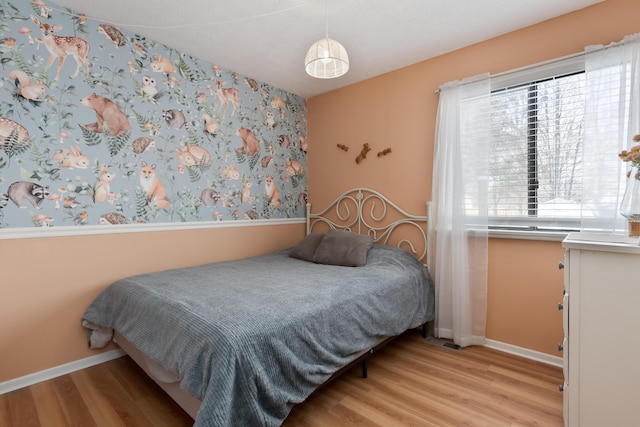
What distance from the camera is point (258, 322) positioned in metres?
1.38

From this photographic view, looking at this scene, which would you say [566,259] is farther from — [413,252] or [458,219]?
[413,252]

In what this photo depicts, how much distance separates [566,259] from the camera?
1.42 metres

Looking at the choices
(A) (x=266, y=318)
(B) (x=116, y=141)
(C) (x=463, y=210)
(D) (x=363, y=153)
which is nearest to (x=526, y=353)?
(C) (x=463, y=210)

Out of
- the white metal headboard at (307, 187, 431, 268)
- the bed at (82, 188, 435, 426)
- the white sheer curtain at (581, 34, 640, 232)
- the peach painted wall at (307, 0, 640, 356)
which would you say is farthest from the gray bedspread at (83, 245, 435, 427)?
the white sheer curtain at (581, 34, 640, 232)

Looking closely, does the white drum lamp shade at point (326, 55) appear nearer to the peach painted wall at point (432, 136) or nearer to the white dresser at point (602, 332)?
the peach painted wall at point (432, 136)

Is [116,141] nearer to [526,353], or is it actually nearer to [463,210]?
[463,210]

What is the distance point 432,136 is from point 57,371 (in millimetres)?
3219

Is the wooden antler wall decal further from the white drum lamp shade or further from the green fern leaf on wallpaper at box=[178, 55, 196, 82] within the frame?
→ the green fern leaf on wallpaper at box=[178, 55, 196, 82]

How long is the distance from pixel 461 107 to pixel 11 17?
3.02 metres

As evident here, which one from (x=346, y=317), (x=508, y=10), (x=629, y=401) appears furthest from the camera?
(x=508, y=10)

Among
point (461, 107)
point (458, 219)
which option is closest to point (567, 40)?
point (461, 107)

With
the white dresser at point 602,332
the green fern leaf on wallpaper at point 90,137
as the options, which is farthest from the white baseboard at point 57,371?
the white dresser at point 602,332

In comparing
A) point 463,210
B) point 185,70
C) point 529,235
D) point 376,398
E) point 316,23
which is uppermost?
point 316,23

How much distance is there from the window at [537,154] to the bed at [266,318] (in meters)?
0.62
